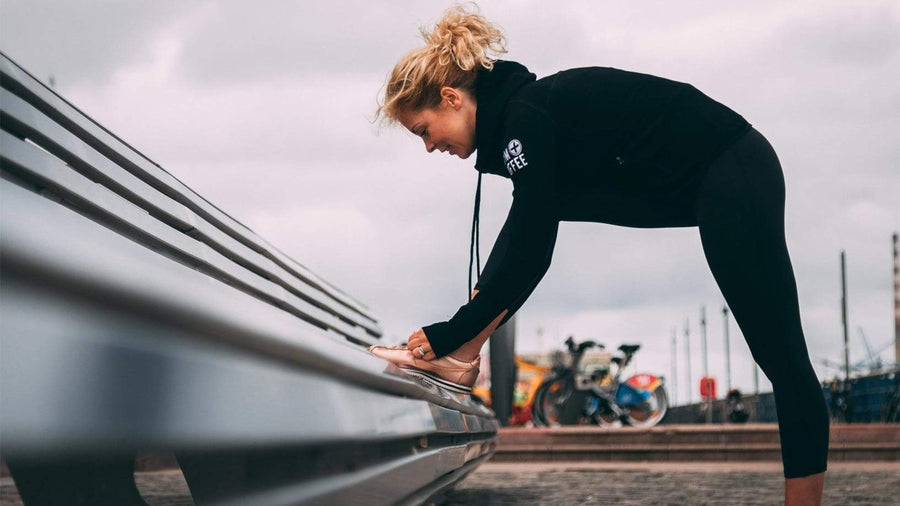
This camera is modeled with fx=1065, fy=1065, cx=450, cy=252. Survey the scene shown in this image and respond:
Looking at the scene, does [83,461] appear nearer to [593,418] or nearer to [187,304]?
[187,304]

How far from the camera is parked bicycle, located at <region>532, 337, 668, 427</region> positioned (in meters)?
14.6

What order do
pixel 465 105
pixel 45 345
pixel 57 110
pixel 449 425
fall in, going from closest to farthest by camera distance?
pixel 45 345 → pixel 57 110 → pixel 449 425 → pixel 465 105

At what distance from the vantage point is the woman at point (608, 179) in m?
2.41

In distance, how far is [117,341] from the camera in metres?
0.51

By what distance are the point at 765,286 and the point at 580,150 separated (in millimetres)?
527

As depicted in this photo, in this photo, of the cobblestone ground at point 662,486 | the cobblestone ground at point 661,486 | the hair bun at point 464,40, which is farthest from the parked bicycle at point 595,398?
the hair bun at point 464,40

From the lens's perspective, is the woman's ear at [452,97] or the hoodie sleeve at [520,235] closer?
the hoodie sleeve at [520,235]

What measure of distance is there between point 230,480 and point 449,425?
1469 mm

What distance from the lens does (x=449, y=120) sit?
2.72 metres

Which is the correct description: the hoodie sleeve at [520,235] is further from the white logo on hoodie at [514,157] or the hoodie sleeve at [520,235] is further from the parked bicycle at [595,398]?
the parked bicycle at [595,398]

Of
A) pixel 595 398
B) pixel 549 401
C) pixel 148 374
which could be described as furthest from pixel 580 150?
pixel 595 398

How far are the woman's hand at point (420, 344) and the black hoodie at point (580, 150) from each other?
0.06 feet

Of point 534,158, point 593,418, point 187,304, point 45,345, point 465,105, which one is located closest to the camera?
point 45,345

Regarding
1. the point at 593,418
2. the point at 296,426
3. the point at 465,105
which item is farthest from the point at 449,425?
the point at 593,418
